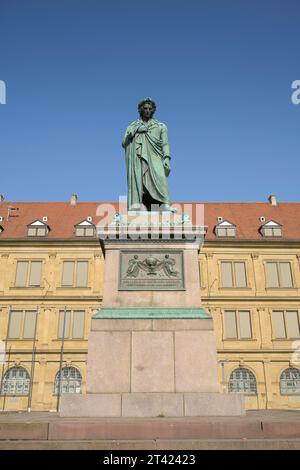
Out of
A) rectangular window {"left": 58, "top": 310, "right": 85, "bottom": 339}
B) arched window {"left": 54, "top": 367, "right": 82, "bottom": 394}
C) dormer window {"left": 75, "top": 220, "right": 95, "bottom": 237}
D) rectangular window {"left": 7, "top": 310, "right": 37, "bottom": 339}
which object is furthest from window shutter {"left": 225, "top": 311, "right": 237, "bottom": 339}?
rectangular window {"left": 7, "top": 310, "right": 37, "bottom": 339}

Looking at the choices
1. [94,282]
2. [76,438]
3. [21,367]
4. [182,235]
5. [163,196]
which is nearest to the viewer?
[76,438]

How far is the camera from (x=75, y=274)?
107 ft

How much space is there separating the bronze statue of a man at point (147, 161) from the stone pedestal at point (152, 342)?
4.92 ft

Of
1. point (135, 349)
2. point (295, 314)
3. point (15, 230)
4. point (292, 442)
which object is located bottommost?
point (292, 442)

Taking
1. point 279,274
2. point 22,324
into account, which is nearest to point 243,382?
point 279,274

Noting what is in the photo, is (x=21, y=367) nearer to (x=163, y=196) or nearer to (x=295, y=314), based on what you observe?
(x=295, y=314)

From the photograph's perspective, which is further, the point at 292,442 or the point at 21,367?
the point at 21,367

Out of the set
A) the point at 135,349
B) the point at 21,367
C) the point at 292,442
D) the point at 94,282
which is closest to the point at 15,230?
the point at 94,282

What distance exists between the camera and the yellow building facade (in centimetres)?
2975

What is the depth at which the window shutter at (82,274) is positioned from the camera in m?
32.3

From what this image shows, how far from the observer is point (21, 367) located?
29969mm

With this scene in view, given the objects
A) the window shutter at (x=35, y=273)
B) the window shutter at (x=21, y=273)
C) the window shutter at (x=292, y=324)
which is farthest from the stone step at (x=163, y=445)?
the window shutter at (x=21, y=273)

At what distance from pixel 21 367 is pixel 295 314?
20.9 m

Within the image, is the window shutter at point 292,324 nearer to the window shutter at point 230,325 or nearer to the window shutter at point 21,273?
the window shutter at point 230,325
